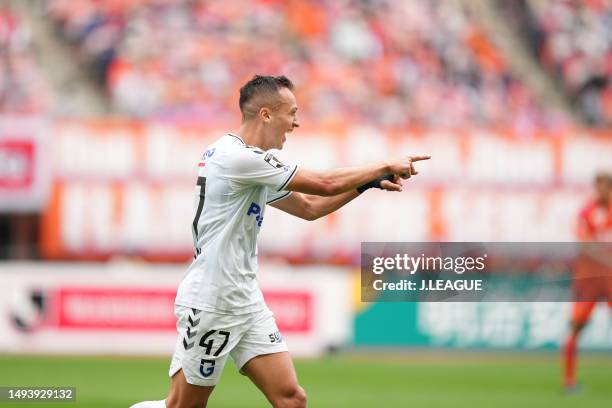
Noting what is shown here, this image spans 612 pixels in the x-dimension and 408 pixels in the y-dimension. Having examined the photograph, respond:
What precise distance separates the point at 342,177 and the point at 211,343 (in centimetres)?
105

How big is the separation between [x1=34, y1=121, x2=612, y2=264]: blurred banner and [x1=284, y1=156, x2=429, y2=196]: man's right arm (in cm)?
1116

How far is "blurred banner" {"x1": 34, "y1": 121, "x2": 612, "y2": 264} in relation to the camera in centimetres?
1648

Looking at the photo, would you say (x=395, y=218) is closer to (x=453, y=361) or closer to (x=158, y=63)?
(x=453, y=361)

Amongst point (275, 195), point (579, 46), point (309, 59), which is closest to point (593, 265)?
point (275, 195)

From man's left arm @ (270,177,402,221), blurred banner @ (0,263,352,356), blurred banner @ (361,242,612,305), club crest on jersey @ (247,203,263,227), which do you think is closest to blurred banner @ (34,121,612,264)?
blurred banner @ (361,242,612,305)

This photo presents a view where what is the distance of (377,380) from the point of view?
461 inches

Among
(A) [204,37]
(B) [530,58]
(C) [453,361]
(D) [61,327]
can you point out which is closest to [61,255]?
(D) [61,327]

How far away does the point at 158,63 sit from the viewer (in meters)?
18.6

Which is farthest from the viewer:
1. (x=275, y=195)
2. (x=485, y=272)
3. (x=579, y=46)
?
(x=579, y=46)

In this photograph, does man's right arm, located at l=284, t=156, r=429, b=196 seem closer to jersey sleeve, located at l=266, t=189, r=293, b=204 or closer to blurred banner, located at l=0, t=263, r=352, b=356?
jersey sleeve, located at l=266, t=189, r=293, b=204

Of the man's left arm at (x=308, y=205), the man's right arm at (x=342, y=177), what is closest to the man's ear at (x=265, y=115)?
the man's right arm at (x=342, y=177)

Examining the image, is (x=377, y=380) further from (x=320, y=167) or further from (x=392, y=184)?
(x=392, y=184)

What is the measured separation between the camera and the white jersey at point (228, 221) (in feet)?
17.3

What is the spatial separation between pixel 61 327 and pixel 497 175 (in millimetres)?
7381
